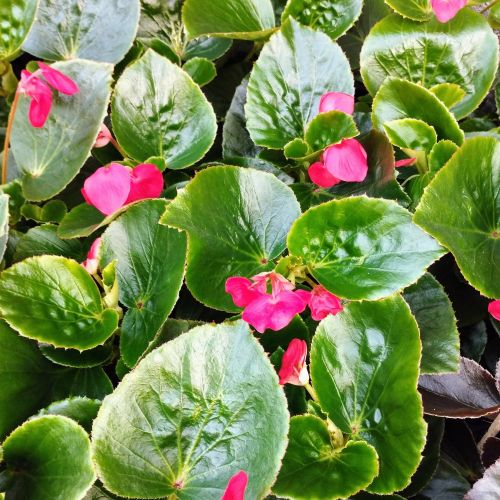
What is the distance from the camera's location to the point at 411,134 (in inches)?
25.5

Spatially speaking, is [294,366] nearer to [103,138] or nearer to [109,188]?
[109,188]

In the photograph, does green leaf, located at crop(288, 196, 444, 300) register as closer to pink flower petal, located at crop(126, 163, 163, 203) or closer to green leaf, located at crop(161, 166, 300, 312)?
green leaf, located at crop(161, 166, 300, 312)

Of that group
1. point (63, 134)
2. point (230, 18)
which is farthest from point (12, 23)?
point (230, 18)

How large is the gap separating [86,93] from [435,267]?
0.47 meters

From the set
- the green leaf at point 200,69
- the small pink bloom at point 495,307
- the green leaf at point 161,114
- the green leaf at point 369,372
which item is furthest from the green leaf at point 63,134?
the small pink bloom at point 495,307

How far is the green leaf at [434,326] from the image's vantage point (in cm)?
57

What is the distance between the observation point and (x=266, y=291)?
1.75 feet

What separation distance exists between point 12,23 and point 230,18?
11.1 inches

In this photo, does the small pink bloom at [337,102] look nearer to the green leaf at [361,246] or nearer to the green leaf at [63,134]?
the green leaf at [361,246]

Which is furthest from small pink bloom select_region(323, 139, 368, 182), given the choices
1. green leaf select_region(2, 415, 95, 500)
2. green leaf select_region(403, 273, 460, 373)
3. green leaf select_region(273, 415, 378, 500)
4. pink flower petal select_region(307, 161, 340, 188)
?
green leaf select_region(2, 415, 95, 500)

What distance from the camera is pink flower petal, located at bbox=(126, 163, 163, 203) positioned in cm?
64

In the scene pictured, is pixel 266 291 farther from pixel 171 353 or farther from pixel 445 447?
pixel 445 447

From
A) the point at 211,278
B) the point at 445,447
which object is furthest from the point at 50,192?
the point at 445,447

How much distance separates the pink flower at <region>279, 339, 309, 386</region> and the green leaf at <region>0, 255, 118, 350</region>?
6.9 inches
